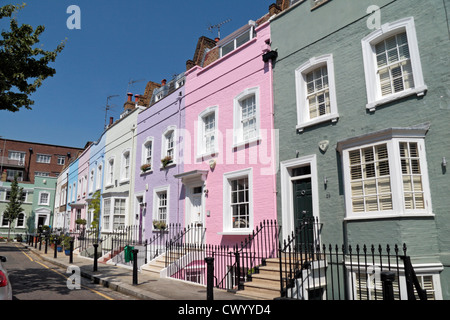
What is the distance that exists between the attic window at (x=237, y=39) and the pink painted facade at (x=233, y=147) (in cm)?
17

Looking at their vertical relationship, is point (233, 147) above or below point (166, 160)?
below

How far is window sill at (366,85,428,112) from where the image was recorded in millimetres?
7909

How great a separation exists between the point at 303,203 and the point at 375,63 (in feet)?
14.2

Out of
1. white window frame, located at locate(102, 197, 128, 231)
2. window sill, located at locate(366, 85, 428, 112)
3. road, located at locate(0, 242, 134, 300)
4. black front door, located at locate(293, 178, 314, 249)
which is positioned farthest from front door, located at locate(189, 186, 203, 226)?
window sill, located at locate(366, 85, 428, 112)

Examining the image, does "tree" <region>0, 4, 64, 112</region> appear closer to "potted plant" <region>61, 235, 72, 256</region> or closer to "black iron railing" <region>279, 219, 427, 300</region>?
"black iron railing" <region>279, 219, 427, 300</region>

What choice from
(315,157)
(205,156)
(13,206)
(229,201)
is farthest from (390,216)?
(13,206)

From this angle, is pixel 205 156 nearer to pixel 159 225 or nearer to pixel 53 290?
pixel 159 225

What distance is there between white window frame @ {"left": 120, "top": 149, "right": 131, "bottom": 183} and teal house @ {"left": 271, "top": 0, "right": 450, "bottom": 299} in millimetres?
12227

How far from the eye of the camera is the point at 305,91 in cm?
1089

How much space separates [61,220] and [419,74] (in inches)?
1451

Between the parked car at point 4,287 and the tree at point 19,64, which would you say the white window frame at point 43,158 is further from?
the parked car at point 4,287

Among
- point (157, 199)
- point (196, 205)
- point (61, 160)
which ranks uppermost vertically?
point (61, 160)
